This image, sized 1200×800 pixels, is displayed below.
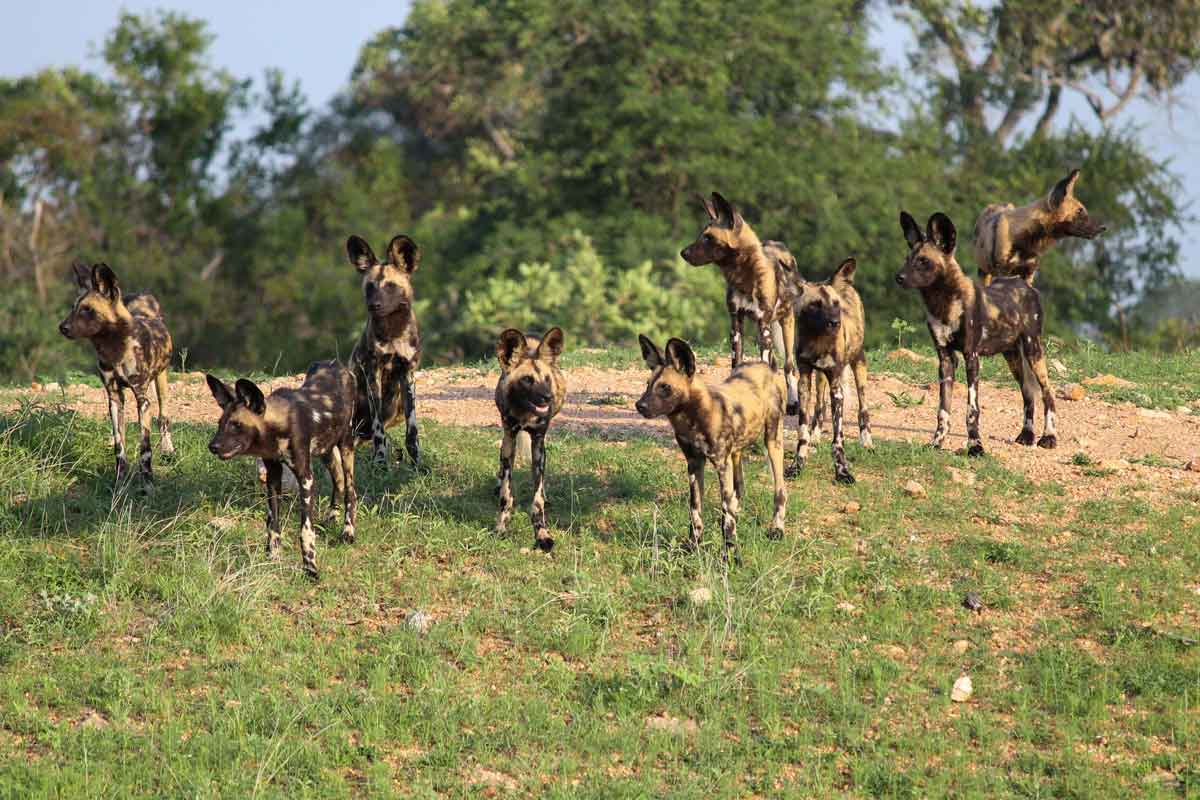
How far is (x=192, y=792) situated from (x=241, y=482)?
3.97 m

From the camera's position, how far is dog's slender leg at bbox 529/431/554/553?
10281mm

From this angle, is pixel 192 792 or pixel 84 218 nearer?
pixel 192 792

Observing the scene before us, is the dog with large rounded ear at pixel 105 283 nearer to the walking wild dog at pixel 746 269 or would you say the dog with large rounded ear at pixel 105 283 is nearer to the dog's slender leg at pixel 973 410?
the walking wild dog at pixel 746 269

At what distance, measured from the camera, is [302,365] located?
33469mm

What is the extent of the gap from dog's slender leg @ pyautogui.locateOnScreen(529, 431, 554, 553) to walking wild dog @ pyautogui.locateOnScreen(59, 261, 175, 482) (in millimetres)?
3005

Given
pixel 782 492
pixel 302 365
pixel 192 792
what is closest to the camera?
pixel 192 792

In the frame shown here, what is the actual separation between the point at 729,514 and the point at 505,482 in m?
1.57

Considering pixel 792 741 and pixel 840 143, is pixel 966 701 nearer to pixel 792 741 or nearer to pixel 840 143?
pixel 792 741

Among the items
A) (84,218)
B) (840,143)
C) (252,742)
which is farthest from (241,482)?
(84,218)

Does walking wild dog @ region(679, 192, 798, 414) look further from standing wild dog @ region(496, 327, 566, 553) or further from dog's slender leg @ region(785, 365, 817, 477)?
standing wild dog @ region(496, 327, 566, 553)

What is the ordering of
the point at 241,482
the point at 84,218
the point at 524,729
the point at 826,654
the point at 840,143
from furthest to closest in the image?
the point at 84,218
the point at 840,143
the point at 241,482
the point at 826,654
the point at 524,729

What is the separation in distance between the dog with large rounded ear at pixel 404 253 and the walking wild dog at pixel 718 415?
7.48 ft

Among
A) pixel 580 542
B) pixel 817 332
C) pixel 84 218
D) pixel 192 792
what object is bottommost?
pixel 192 792

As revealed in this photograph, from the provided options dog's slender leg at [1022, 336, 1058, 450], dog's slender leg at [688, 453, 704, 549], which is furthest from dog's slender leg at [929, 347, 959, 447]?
dog's slender leg at [688, 453, 704, 549]
